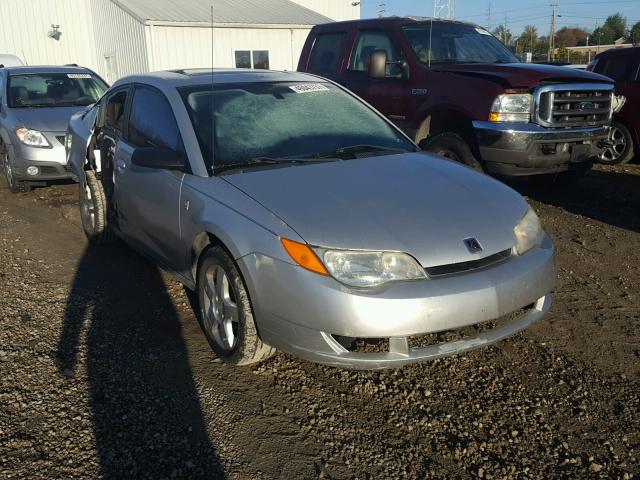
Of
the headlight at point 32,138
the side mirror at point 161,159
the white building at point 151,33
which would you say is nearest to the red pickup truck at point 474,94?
the side mirror at point 161,159

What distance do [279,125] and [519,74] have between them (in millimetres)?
3195

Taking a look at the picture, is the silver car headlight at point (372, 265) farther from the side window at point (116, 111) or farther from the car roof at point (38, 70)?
the car roof at point (38, 70)

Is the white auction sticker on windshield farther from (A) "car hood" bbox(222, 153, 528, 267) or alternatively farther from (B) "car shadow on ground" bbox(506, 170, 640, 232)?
(B) "car shadow on ground" bbox(506, 170, 640, 232)

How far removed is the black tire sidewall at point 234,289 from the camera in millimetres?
3160

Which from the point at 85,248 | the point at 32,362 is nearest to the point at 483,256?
the point at 32,362

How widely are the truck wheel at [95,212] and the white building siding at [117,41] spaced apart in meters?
14.3

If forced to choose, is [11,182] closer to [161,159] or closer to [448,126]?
[161,159]

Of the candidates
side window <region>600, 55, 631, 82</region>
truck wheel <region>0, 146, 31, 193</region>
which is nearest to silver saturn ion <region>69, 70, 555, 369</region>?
truck wheel <region>0, 146, 31, 193</region>

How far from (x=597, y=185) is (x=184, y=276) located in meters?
6.05

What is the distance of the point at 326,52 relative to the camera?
26.2 feet

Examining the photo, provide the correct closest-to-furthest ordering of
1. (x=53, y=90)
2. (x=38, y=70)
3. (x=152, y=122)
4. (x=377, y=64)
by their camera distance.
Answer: (x=152, y=122)
(x=377, y=64)
(x=53, y=90)
(x=38, y=70)

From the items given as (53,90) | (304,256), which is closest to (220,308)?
(304,256)

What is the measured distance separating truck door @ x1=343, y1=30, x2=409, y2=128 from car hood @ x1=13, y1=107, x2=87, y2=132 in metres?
3.76

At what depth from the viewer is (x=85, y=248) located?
5.76m
